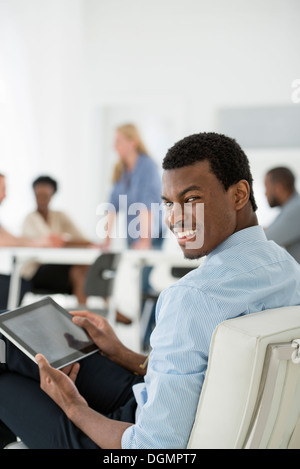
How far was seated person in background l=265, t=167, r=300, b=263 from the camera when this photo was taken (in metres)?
2.18

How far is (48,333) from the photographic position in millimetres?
949

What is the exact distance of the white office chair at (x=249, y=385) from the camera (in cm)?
60

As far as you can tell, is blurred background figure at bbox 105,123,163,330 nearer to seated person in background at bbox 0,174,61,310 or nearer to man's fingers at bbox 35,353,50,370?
seated person in background at bbox 0,174,61,310

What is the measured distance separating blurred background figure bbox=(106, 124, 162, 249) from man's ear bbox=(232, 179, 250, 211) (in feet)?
7.54

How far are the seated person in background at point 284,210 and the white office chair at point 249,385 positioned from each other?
1479 millimetres

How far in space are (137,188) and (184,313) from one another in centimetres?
269

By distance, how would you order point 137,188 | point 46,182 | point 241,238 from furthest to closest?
point 137,188 → point 46,182 → point 241,238

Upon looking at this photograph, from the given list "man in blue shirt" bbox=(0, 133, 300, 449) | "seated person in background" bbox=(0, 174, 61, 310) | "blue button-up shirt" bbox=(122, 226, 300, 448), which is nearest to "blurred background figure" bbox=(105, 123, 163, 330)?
"seated person in background" bbox=(0, 174, 61, 310)

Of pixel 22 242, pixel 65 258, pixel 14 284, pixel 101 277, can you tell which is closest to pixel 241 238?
pixel 101 277

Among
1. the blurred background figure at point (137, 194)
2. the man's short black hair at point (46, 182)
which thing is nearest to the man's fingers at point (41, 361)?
the blurred background figure at point (137, 194)

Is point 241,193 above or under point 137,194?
under

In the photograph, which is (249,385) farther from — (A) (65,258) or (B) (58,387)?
(A) (65,258)

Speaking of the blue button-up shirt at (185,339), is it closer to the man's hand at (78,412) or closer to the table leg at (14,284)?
the man's hand at (78,412)
